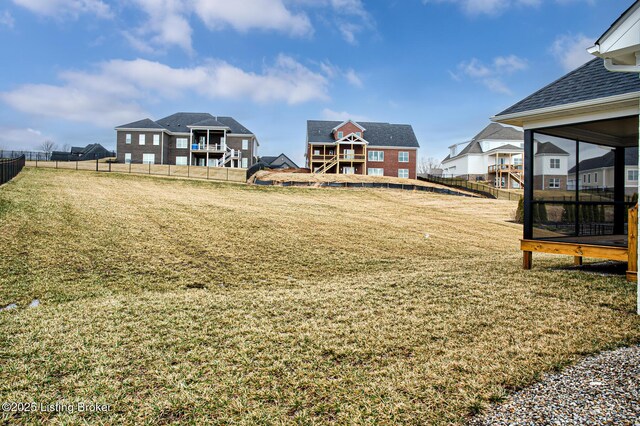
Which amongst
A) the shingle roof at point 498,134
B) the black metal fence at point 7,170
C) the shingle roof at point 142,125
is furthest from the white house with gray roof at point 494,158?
the black metal fence at point 7,170

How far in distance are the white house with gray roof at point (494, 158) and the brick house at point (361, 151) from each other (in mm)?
10877

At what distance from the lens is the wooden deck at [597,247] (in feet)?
21.8

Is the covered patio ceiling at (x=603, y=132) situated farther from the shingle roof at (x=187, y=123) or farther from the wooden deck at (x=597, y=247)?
the shingle roof at (x=187, y=123)

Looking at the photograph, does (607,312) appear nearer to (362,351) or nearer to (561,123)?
(362,351)

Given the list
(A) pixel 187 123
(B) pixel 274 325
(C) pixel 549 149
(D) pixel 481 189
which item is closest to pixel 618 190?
(C) pixel 549 149

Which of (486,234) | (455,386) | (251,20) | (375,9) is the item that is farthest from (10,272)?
(375,9)

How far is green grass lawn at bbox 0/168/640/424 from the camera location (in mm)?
3209

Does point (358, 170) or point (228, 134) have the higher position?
→ point (228, 134)

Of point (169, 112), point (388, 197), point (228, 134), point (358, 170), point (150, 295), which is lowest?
point (150, 295)

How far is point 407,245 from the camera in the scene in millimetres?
13109

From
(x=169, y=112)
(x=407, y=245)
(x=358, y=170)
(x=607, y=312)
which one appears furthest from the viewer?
(x=169, y=112)

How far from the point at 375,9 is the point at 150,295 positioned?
21.1 meters

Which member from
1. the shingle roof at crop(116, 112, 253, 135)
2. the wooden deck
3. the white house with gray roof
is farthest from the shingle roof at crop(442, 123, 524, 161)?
the wooden deck

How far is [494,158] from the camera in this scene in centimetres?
5238
